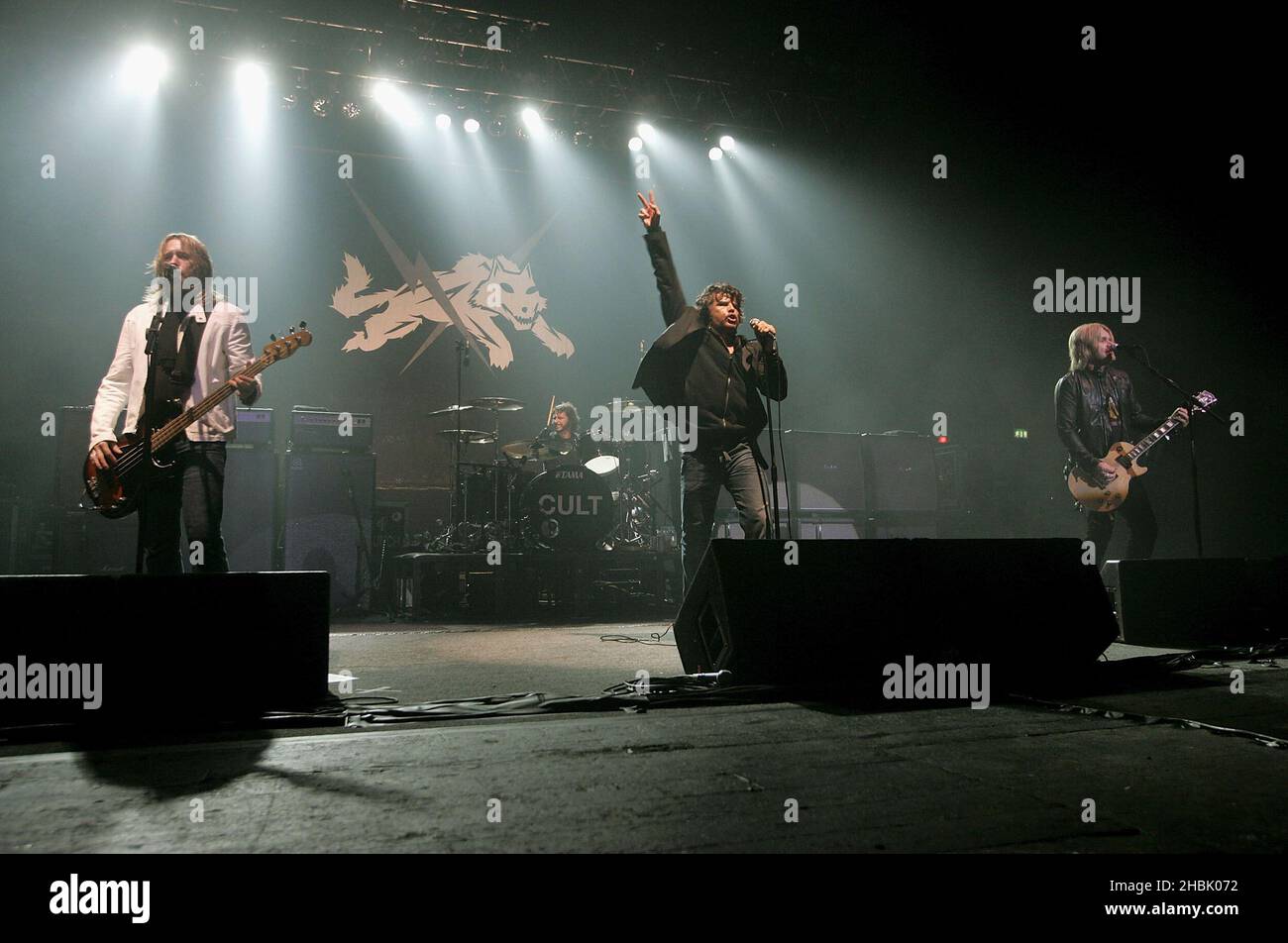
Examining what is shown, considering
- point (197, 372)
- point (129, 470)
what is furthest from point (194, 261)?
point (129, 470)

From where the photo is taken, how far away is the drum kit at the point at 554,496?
7305 mm

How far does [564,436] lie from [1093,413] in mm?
4647

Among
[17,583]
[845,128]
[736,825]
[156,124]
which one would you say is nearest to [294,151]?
[156,124]

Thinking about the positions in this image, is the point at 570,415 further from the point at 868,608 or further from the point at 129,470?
the point at 868,608

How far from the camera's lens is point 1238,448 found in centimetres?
727

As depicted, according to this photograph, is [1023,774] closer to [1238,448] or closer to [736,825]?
[736,825]

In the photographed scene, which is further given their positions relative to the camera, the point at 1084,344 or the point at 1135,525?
the point at 1084,344

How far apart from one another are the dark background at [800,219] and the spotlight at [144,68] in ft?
0.50
